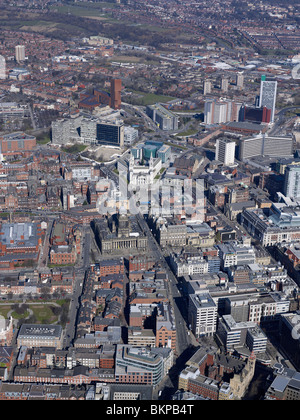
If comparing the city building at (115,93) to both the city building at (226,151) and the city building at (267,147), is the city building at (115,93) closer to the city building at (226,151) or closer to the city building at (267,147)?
the city building at (226,151)

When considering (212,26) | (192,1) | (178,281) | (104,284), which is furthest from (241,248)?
(192,1)

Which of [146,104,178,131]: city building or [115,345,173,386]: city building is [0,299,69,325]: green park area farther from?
[146,104,178,131]: city building

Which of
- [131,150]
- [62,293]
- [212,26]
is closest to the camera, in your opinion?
[62,293]

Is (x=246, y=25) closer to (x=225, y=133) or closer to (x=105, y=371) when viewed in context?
(x=225, y=133)

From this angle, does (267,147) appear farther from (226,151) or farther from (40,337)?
(40,337)

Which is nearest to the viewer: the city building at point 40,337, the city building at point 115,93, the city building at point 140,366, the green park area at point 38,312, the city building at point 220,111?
the city building at point 140,366

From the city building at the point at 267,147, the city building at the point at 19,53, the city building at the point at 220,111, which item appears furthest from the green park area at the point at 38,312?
the city building at the point at 19,53

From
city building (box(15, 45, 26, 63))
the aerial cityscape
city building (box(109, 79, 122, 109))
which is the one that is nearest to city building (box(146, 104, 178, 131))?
the aerial cityscape

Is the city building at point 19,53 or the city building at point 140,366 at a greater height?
the city building at point 19,53
